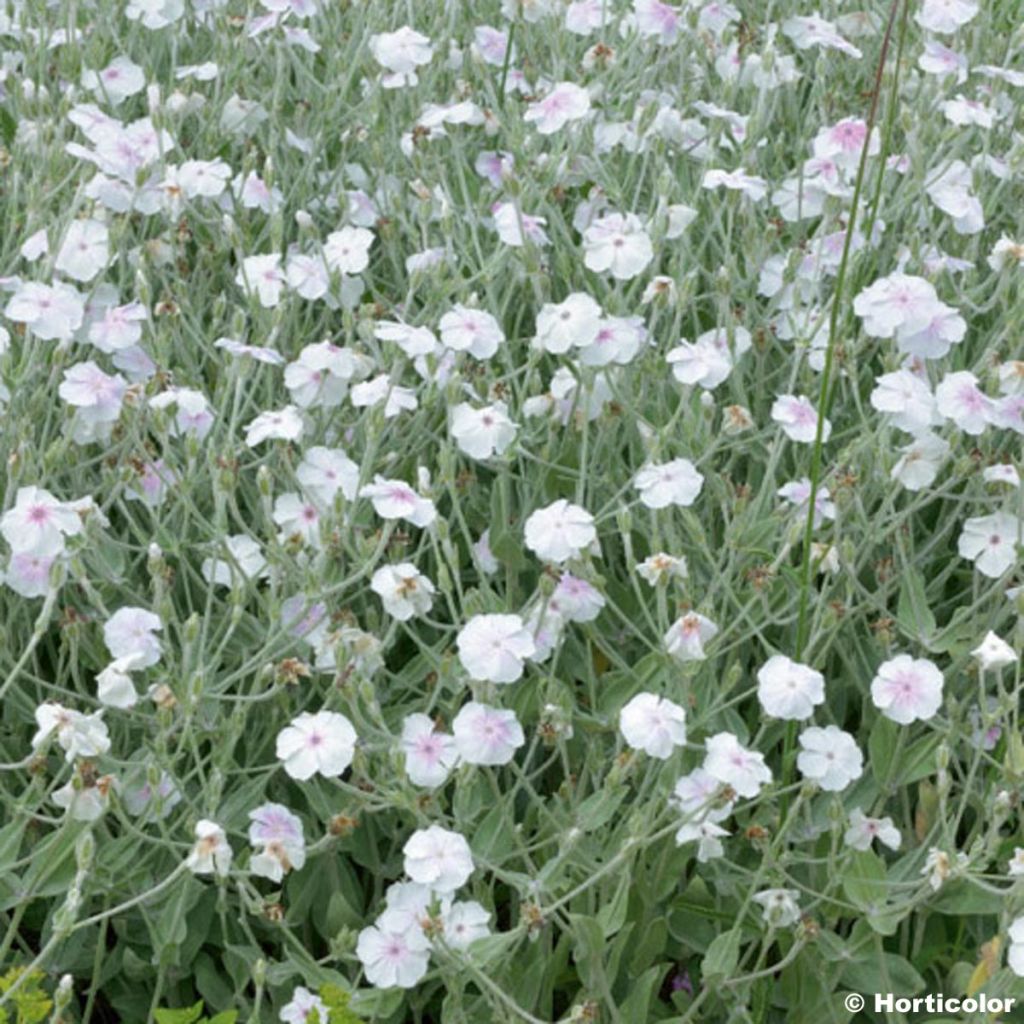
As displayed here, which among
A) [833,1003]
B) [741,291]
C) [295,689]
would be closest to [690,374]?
[741,291]

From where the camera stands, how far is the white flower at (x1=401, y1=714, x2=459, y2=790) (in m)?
1.69

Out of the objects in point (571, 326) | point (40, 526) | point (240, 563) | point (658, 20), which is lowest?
point (240, 563)

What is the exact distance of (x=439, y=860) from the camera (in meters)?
1.62

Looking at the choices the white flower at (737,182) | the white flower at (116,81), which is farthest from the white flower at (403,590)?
the white flower at (116,81)

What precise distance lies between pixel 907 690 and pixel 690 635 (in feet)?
0.74

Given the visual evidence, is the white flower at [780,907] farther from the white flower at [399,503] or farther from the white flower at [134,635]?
the white flower at [134,635]

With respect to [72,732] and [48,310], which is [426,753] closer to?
[72,732]

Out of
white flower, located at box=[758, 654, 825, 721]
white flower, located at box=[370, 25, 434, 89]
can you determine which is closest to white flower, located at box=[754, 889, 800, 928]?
white flower, located at box=[758, 654, 825, 721]

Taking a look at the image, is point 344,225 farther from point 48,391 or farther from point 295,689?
point 295,689

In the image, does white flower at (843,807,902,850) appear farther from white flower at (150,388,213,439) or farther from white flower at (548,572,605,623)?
white flower at (150,388,213,439)

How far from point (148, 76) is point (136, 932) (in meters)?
1.33

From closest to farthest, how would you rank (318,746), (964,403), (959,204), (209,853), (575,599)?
1. (209,853)
2. (318,746)
3. (575,599)
4. (964,403)
5. (959,204)

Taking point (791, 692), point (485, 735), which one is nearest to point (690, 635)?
point (791, 692)

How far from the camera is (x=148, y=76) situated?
2.65 meters
